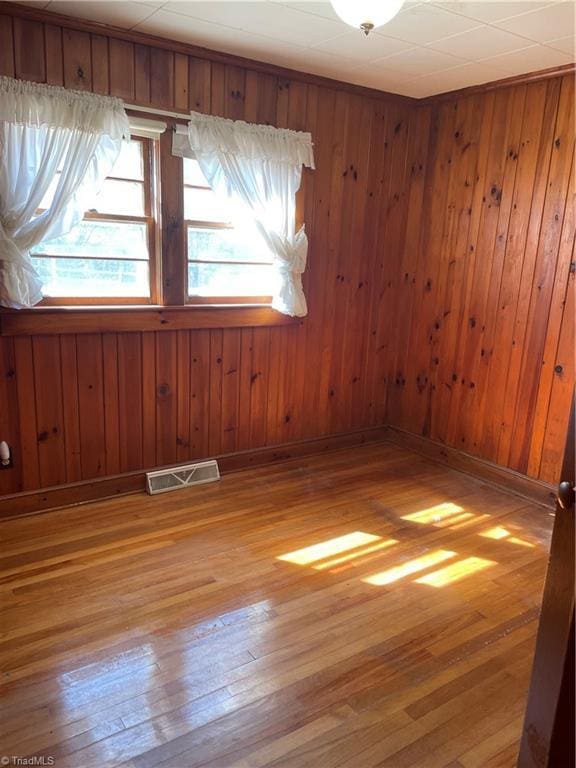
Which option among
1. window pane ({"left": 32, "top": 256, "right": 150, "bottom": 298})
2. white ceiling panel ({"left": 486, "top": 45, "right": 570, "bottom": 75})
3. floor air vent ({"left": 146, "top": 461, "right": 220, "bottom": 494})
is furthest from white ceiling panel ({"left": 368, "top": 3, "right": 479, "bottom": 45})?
floor air vent ({"left": 146, "top": 461, "right": 220, "bottom": 494})

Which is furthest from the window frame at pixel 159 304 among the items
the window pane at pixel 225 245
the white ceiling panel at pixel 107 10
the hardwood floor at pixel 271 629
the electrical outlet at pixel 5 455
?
the hardwood floor at pixel 271 629

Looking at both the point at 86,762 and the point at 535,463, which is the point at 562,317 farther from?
the point at 86,762

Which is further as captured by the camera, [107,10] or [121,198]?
[121,198]

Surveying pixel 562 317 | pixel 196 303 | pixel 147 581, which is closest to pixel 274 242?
pixel 196 303

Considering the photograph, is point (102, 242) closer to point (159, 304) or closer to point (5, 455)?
point (159, 304)

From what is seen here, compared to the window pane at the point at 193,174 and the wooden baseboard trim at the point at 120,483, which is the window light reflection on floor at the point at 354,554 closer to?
the wooden baseboard trim at the point at 120,483

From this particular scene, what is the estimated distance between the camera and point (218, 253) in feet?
11.6

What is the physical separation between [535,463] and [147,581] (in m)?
2.45

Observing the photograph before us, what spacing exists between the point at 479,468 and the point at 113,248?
275 centimetres

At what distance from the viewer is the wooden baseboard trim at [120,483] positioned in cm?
308

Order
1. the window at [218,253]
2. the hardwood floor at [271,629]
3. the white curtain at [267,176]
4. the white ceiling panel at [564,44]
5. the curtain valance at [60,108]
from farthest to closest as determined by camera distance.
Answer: the window at [218,253], the white curtain at [267,176], the white ceiling panel at [564,44], the curtain valance at [60,108], the hardwood floor at [271,629]

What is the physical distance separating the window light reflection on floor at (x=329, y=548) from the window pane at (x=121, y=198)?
2.06 meters

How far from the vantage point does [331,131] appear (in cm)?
373

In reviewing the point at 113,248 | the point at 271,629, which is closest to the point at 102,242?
the point at 113,248
